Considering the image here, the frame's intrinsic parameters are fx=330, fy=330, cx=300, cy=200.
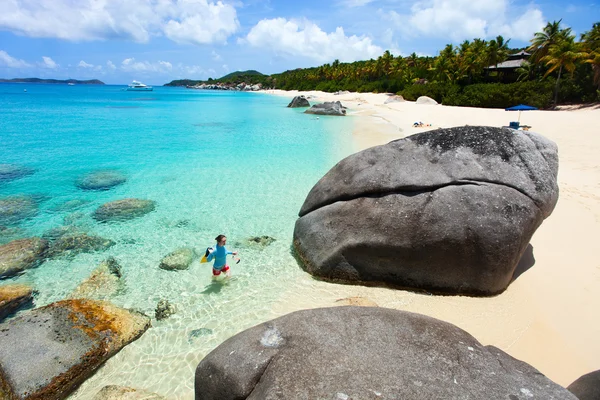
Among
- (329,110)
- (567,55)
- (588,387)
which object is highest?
(567,55)

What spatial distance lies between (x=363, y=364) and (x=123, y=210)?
10.9 metres

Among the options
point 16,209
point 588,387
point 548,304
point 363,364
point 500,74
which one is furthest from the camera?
point 500,74

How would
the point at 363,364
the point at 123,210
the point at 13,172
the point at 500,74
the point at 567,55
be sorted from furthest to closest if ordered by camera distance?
the point at 500,74 < the point at 567,55 < the point at 13,172 < the point at 123,210 < the point at 363,364

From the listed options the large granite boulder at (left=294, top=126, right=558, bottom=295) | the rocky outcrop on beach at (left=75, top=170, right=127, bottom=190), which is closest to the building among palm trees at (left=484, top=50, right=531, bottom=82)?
the large granite boulder at (left=294, top=126, right=558, bottom=295)

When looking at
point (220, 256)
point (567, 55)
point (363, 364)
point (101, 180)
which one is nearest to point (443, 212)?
point (363, 364)

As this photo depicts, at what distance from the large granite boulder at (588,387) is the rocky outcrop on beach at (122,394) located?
17.3ft

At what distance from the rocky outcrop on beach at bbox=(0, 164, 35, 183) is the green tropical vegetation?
44955 millimetres

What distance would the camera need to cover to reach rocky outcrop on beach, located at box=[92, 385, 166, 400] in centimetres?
472

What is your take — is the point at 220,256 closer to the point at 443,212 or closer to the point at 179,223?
the point at 179,223

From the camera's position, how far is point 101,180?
15664mm

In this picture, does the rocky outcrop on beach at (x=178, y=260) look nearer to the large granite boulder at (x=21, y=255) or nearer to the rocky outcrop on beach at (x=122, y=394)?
the large granite boulder at (x=21, y=255)

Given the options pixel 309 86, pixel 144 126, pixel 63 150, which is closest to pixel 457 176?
pixel 63 150

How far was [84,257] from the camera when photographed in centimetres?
883

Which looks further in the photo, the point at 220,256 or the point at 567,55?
the point at 567,55
